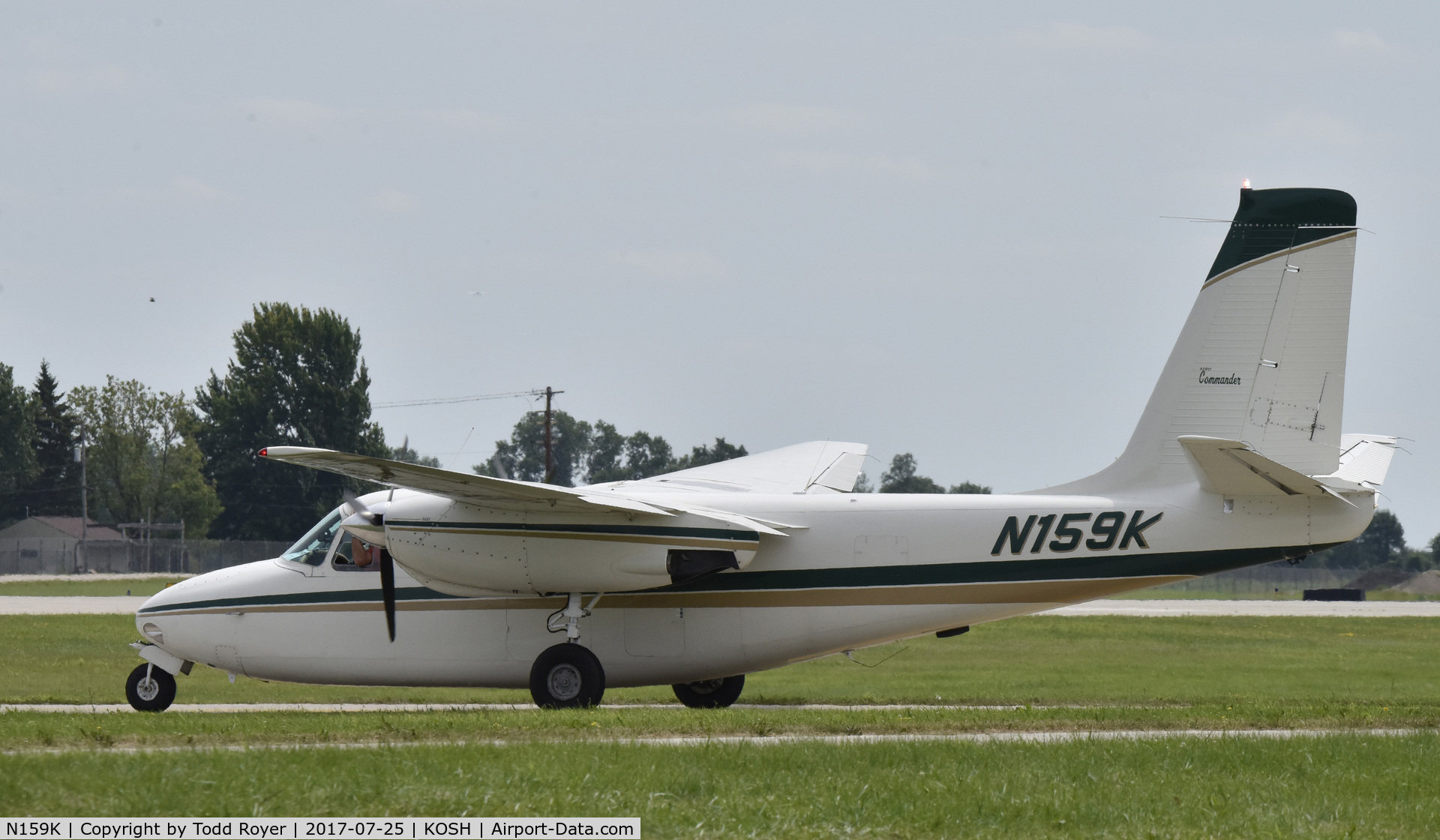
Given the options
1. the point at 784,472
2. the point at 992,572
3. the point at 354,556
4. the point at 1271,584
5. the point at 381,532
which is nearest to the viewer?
the point at 381,532

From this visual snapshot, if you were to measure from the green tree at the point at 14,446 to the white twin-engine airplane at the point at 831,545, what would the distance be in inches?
3478

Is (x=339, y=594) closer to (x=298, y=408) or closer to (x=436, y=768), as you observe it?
(x=436, y=768)

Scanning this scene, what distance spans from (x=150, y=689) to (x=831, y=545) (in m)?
9.53

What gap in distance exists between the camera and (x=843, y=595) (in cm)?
1823

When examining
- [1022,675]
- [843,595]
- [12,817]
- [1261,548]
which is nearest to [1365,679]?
[1022,675]

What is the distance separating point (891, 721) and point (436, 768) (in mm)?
6549

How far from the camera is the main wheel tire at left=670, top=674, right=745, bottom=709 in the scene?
20.3m

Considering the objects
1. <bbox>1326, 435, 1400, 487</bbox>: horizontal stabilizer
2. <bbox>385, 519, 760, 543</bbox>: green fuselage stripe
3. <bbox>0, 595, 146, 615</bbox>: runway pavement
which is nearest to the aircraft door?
<bbox>385, 519, 760, 543</bbox>: green fuselage stripe

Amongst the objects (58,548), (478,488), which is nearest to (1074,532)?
(478,488)

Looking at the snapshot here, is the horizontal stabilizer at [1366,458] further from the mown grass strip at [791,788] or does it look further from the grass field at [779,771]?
the mown grass strip at [791,788]

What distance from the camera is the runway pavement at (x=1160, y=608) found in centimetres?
4638

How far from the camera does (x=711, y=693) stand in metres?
20.3

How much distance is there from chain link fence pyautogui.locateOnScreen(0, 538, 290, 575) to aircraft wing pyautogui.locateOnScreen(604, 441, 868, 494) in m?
55.2

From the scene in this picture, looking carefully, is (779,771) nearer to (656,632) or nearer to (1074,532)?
(656,632)
